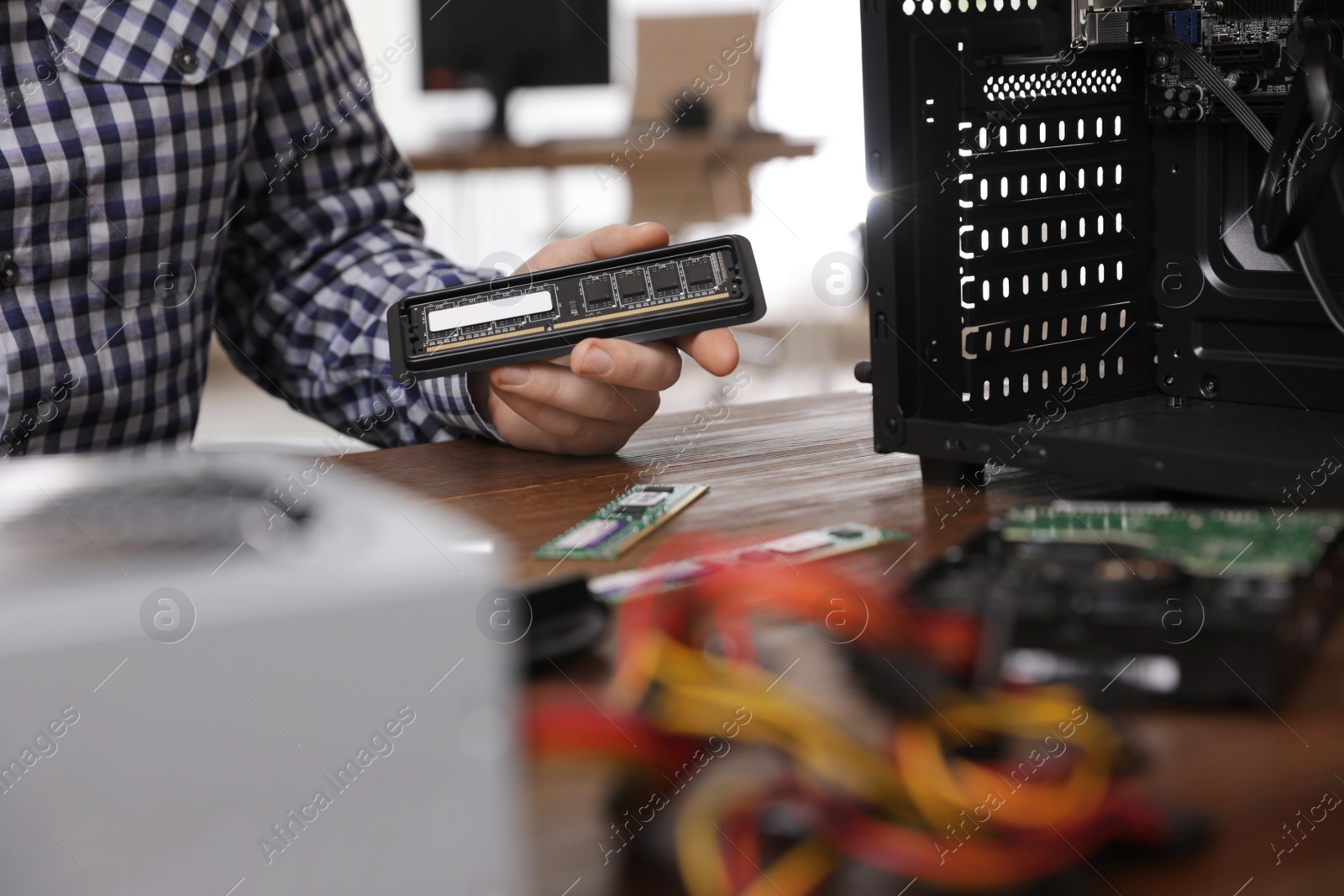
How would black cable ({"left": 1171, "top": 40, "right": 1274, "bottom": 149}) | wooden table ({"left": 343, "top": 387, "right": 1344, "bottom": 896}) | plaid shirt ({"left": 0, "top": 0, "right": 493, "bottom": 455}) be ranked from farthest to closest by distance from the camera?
plaid shirt ({"left": 0, "top": 0, "right": 493, "bottom": 455}) < black cable ({"left": 1171, "top": 40, "right": 1274, "bottom": 149}) < wooden table ({"left": 343, "top": 387, "right": 1344, "bottom": 896})

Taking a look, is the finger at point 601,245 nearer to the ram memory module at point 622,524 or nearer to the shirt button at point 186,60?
the ram memory module at point 622,524

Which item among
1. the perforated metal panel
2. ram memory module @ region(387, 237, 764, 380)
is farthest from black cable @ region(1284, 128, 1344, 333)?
ram memory module @ region(387, 237, 764, 380)

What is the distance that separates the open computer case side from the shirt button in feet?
1.83

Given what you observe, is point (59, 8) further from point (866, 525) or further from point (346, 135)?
point (866, 525)

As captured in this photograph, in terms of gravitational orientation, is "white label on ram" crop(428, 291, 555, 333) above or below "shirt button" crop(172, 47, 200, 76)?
below

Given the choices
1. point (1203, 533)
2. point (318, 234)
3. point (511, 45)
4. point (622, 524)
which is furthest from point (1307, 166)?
point (511, 45)

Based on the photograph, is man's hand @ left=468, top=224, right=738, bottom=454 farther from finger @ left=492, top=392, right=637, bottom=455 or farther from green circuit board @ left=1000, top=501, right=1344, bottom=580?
green circuit board @ left=1000, top=501, right=1344, bottom=580

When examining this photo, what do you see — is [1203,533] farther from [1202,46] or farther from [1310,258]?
[1202,46]

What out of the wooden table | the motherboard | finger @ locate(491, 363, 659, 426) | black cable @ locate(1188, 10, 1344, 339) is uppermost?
the motherboard

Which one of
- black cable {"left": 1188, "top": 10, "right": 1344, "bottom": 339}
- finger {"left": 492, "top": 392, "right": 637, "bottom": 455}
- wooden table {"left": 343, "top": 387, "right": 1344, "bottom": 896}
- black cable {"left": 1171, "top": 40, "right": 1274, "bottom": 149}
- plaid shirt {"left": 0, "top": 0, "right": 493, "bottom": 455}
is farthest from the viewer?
plaid shirt {"left": 0, "top": 0, "right": 493, "bottom": 455}

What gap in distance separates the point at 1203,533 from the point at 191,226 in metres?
0.78

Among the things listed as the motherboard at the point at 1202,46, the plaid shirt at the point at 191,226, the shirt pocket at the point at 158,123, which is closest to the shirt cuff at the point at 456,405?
the plaid shirt at the point at 191,226

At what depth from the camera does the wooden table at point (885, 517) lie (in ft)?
0.90

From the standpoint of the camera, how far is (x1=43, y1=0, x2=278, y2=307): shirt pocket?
2.89 feet
